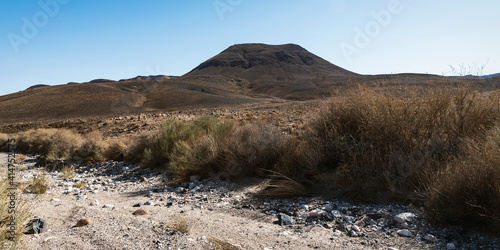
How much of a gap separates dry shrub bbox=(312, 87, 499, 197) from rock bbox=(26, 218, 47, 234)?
14.9ft

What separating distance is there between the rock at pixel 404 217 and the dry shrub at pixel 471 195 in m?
0.23

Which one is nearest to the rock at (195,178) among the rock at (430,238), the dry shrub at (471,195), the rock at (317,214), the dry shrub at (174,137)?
the dry shrub at (174,137)

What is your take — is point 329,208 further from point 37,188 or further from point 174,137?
point 174,137

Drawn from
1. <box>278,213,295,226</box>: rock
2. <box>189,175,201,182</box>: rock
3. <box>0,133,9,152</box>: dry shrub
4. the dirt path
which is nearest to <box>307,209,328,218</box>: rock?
the dirt path

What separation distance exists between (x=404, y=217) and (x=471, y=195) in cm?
83

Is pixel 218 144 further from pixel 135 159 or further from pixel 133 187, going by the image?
pixel 135 159

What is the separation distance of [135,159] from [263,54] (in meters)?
144

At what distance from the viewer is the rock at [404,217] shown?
4.15 metres

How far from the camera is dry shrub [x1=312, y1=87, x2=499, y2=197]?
5.13m

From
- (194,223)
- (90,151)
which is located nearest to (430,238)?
(194,223)

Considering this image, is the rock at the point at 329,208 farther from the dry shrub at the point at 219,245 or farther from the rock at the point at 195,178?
the rock at the point at 195,178

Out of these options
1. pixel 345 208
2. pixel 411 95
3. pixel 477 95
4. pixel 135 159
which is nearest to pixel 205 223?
pixel 345 208

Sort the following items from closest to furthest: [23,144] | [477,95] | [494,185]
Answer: [494,185] < [477,95] < [23,144]

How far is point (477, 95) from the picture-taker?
609 cm
